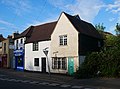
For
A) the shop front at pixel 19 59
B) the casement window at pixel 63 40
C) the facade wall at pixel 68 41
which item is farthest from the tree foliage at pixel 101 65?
the shop front at pixel 19 59

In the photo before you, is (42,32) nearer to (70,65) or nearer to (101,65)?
(70,65)

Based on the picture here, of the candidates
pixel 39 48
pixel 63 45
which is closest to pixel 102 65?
pixel 63 45

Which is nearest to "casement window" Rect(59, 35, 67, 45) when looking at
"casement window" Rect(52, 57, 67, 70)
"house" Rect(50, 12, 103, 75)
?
"house" Rect(50, 12, 103, 75)

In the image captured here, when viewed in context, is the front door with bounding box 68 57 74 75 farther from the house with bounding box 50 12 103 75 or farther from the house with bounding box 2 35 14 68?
the house with bounding box 2 35 14 68

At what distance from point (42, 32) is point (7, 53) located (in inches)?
479

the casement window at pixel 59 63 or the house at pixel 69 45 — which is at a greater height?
the house at pixel 69 45

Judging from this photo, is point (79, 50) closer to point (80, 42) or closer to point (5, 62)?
point (80, 42)

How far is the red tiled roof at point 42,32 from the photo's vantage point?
3550cm

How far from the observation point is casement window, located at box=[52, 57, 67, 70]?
3161cm

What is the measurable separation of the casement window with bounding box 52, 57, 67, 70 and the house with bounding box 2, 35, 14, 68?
13.4 meters

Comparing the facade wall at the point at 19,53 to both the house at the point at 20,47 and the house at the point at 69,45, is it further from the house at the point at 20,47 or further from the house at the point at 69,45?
the house at the point at 69,45

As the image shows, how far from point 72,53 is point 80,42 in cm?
168

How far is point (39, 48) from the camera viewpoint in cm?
3581

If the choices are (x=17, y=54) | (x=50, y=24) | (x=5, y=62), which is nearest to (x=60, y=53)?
(x=50, y=24)
